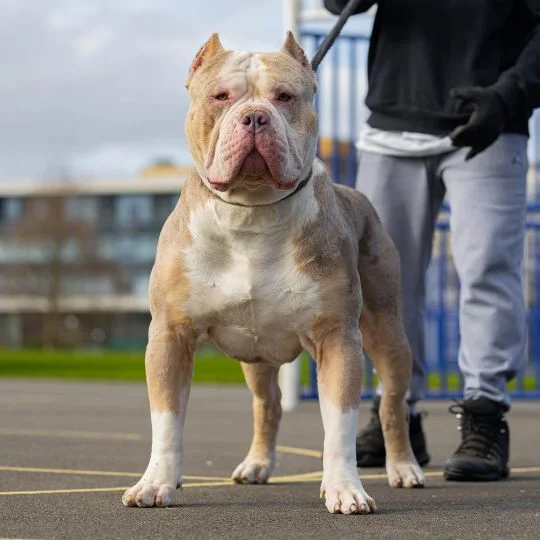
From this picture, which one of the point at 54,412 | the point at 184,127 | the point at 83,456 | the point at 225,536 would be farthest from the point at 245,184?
the point at 54,412

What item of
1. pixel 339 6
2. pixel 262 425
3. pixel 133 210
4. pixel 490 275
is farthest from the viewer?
pixel 133 210

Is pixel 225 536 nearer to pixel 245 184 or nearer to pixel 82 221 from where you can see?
pixel 245 184

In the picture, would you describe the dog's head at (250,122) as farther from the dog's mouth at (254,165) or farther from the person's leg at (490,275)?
the person's leg at (490,275)

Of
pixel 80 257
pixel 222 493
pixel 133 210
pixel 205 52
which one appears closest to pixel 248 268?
pixel 205 52

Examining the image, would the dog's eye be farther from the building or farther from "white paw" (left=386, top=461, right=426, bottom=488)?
the building

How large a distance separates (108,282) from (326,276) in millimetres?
63311

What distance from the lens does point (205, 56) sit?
3.95 m

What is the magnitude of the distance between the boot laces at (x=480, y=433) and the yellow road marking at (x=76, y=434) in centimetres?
237

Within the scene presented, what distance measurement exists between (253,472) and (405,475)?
586 millimetres

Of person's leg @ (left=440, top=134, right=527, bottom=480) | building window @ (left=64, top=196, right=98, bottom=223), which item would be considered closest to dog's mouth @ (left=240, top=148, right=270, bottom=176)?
person's leg @ (left=440, top=134, right=527, bottom=480)

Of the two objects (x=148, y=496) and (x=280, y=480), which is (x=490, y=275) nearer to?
(x=280, y=480)

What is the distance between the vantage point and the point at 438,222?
983cm

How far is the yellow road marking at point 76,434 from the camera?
274 inches

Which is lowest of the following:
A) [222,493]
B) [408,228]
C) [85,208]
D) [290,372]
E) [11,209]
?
[11,209]
